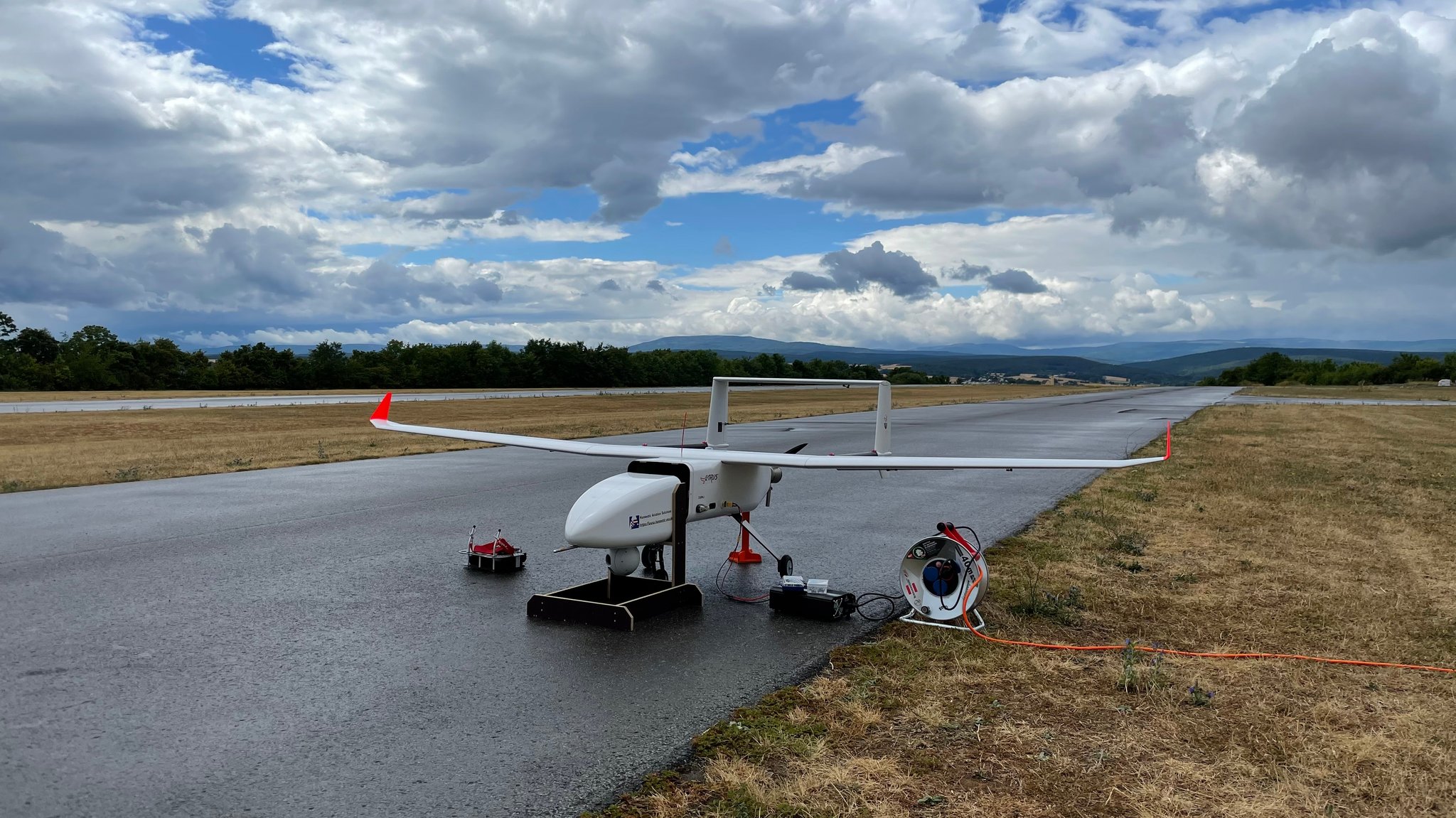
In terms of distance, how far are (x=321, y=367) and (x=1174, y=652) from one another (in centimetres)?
9204

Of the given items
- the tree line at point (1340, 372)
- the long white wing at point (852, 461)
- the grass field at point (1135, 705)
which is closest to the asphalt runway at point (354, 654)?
the grass field at point (1135, 705)

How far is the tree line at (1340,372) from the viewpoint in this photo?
401 feet

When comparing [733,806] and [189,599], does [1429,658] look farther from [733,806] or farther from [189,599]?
[189,599]

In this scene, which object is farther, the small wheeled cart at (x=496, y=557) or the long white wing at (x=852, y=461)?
the small wheeled cart at (x=496, y=557)

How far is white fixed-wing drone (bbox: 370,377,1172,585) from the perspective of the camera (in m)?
8.05

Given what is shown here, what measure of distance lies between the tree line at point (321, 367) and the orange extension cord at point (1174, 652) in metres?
72.8

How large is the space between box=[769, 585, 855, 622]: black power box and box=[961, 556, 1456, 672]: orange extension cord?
112 cm

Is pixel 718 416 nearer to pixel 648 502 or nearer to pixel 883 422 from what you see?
pixel 883 422

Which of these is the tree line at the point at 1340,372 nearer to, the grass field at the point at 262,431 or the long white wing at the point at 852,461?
the grass field at the point at 262,431

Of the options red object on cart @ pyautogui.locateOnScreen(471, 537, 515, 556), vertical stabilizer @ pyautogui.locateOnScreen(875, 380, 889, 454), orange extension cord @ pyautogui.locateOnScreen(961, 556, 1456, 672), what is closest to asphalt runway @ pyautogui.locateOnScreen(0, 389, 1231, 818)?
red object on cart @ pyautogui.locateOnScreen(471, 537, 515, 556)

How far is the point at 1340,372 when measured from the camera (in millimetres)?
144750

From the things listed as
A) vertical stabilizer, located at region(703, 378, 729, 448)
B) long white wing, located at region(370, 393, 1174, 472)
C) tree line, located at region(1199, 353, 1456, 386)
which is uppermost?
vertical stabilizer, located at region(703, 378, 729, 448)

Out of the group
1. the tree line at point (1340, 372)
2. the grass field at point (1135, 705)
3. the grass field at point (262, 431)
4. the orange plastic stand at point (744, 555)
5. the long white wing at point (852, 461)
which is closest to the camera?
the grass field at point (1135, 705)

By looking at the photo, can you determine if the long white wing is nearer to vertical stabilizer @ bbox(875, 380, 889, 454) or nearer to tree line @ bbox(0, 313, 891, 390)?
vertical stabilizer @ bbox(875, 380, 889, 454)
